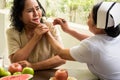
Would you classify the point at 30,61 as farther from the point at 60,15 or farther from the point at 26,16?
the point at 60,15

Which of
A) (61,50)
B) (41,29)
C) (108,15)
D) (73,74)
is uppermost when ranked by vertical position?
(108,15)

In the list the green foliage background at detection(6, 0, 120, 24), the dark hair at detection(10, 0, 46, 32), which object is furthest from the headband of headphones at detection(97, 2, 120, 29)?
the green foliage background at detection(6, 0, 120, 24)

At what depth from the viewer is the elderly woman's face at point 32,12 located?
2.02 m

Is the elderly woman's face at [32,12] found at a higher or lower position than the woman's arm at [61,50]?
higher

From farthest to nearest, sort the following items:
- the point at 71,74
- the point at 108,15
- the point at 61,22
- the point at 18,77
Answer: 1. the point at 61,22
2. the point at 71,74
3. the point at 108,15
4. the point at 18,77

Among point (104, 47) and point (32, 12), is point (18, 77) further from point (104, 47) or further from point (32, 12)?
point (32, 12)

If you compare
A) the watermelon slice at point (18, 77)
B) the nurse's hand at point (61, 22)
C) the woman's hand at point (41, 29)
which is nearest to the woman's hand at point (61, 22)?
the nurse's hand at point (61, 22)

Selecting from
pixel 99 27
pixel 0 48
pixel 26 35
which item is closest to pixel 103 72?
pixel 99 27

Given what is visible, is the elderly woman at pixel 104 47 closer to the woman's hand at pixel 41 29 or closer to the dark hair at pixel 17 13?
the woman's hand at pixel 41 29

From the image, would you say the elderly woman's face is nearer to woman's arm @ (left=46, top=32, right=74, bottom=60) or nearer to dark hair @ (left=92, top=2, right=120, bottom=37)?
woman's arm @ (left=46, top=32, right=74, bottom=60)

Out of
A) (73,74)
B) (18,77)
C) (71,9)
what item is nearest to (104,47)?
(73,74)

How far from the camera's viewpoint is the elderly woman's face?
2.02 meters

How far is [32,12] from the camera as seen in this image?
2035 mm

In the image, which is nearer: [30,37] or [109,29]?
[109,29]
